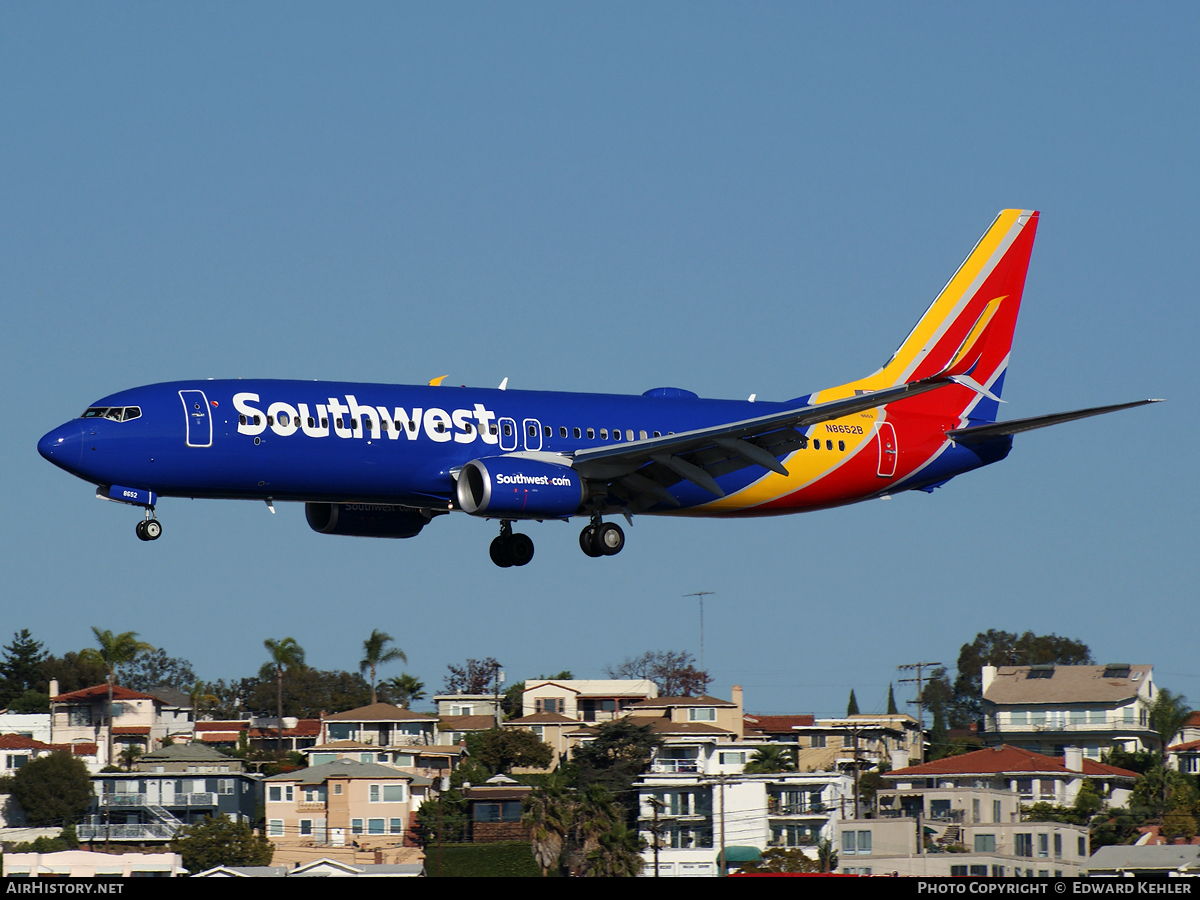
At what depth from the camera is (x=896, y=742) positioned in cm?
11012

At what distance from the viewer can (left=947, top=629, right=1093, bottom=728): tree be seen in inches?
7047

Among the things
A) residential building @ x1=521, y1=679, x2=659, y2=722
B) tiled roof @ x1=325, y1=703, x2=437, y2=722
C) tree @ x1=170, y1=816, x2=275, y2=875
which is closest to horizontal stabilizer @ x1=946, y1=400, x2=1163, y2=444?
tree @ x1=170, y1=816, x2=275, y2=875

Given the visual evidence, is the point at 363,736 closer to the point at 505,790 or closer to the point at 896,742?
the point at 505,790

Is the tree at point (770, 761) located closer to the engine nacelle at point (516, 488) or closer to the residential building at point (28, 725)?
the engine nacelle at point (516, 488)

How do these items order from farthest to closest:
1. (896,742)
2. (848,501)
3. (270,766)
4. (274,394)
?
1. (896,742)
2. (270,766)
3. (848,501)
4. (274,394)

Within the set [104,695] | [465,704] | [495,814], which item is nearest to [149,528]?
[495,814]

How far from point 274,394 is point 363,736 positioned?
2583 inches

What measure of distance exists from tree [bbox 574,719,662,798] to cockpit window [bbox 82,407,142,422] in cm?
5120

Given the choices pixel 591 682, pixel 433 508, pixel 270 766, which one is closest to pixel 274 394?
pixel 433 508

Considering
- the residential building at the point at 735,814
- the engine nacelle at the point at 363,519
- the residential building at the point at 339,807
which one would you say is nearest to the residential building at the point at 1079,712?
the residential building at the point at 735,814

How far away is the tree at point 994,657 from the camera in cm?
17900

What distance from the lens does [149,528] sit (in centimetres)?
4084

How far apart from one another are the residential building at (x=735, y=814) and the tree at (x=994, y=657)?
107 m

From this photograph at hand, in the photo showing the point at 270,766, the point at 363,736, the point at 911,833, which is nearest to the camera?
the point at 911,833
